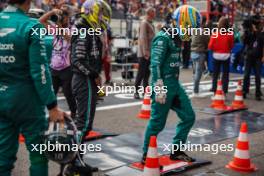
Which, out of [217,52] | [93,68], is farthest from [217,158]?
[217,52]

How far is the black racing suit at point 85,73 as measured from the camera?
16.3 ft

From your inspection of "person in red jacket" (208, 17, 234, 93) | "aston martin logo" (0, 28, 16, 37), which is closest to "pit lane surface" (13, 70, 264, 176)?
"person in red jacket" (208, 17, 234, 93)

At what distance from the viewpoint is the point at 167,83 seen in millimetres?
5180

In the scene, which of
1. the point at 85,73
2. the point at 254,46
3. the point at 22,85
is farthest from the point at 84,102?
the point at 254,46

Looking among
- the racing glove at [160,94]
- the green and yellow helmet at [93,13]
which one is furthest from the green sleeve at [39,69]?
the racing glove at [160,94]

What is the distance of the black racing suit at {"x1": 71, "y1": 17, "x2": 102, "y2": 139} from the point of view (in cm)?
498

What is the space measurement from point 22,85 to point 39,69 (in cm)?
21

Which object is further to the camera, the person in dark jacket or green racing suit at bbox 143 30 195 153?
green racing suit at bbox 143 30 195 153

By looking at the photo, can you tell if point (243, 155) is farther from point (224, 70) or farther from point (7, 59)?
point (224, 70)

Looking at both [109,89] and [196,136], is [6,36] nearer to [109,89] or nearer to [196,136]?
[196,136]

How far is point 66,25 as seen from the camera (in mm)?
7152

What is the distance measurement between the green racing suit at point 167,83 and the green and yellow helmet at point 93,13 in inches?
28.0

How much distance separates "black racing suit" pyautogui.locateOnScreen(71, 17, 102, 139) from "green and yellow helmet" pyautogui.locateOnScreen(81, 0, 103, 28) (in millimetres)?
59

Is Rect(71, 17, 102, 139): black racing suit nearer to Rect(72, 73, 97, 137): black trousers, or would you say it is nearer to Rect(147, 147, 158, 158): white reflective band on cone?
Rect(72, 73, 97, 137): black trousers
